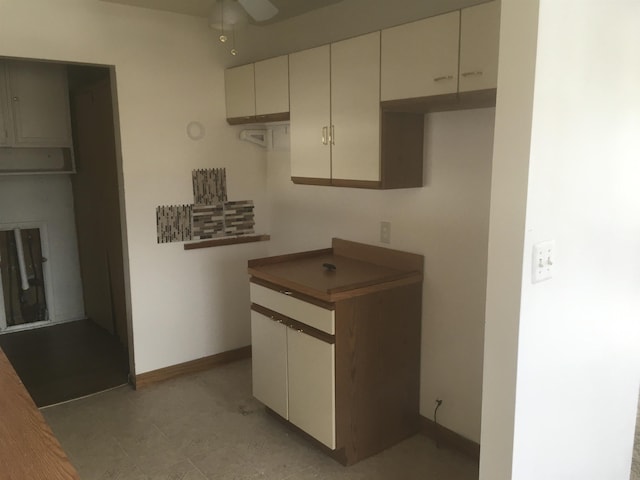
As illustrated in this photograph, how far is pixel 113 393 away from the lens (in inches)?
137

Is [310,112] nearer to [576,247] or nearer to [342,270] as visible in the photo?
[342,270]

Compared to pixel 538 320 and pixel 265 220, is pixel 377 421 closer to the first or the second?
pixel 538 320

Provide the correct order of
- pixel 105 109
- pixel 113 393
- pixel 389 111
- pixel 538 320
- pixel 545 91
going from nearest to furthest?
pixel 545 91, pixel 538 320, pixel 389 111, pixel 113 393, pixel 105 109

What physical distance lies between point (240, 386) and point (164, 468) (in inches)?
37.7

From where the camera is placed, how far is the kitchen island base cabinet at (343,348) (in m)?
2.55

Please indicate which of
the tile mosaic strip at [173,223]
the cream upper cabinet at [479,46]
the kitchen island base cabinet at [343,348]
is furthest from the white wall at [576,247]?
the tile mosaic strip at [173,223]

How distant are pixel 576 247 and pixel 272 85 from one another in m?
2.12

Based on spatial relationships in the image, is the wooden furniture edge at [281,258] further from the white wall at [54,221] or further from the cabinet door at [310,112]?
the white wall at [54,221]

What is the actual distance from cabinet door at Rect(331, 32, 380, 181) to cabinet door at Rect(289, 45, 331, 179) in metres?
0.06

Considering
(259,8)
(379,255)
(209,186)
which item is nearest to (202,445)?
(379,255)

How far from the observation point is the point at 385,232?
3.01 meters

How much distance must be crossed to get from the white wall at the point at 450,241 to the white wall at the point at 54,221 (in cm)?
314

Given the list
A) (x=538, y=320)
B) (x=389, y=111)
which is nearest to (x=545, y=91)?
(x=538, y=320)

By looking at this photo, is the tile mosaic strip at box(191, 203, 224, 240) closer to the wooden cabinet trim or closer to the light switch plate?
the wooden cabinet trim
